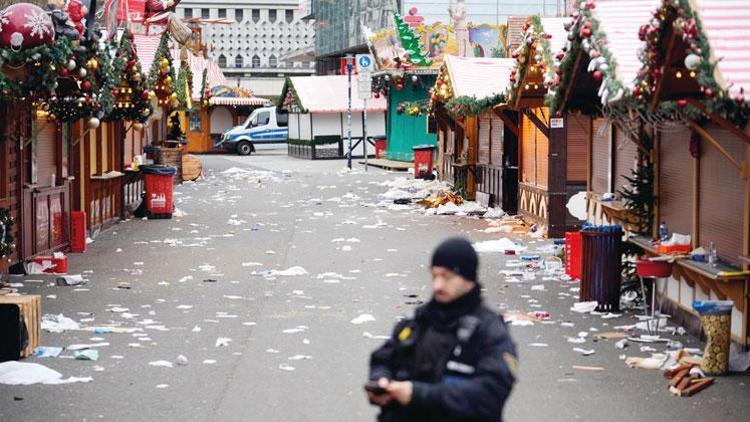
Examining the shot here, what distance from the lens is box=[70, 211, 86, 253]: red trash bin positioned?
1873 cm

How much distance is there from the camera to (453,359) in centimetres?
447

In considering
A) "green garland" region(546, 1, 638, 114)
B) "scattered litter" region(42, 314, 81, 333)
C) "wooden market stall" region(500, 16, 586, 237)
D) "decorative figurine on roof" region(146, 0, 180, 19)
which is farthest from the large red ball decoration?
"decorative figurine on roof" region(146, 0, 180, 19)

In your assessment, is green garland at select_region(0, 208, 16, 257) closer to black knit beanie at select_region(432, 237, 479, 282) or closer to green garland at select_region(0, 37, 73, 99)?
green garland at select_region(0, 37, 73, 99)

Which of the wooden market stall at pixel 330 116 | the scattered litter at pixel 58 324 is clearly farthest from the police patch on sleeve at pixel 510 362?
the wooden market stall at pixel 330 116

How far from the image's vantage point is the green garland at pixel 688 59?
832cm

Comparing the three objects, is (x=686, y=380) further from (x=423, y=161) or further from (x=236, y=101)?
(x=236, y=101)

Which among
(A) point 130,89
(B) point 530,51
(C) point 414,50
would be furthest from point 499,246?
(C) point 414,50

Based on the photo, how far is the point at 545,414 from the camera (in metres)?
8.44

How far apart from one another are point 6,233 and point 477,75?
54.8 feet

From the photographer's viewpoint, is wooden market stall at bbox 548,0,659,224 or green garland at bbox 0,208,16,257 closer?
wooden market stall at bbox 548,0,659,224

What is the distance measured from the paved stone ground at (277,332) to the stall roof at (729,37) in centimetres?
234

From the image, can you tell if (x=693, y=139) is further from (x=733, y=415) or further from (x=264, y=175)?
(x=264, y=175)

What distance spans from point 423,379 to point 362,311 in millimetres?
8550

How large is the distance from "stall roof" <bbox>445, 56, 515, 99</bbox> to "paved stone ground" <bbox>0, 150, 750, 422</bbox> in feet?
16.9
